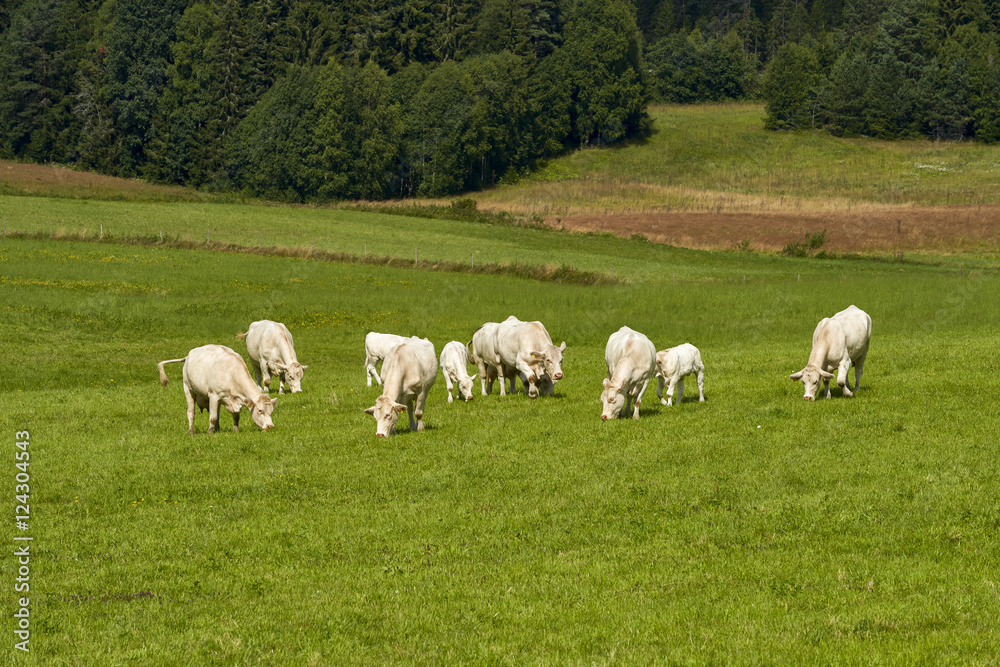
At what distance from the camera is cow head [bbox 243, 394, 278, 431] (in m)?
22.3

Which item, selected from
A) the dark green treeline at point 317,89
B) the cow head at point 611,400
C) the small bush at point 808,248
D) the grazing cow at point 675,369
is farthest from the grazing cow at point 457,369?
the dark green treeline at point 317,89

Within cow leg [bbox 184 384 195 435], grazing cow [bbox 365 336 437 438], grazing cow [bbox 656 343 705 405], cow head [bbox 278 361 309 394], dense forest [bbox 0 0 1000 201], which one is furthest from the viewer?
dense forest [bbox 0 0 1000 201]

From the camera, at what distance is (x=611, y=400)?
914 inches

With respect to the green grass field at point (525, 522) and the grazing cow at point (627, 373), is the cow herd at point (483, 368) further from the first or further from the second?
the green grass field at point (525, 522)

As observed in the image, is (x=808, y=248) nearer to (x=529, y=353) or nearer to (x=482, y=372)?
(x=482, y=372)

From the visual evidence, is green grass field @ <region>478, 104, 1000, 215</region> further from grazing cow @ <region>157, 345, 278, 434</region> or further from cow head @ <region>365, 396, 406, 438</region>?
cow head @ <region>365, 396, 406, 438</region>

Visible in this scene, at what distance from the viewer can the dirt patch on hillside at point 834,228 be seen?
263 ft

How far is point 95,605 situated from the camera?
12.4 m

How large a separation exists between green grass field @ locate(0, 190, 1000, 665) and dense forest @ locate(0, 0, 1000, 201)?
92.0m

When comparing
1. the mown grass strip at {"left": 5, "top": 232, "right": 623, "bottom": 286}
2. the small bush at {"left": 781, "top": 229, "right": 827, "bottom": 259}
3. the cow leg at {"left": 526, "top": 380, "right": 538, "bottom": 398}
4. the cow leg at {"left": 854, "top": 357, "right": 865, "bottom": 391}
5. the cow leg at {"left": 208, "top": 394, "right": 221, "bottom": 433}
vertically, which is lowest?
the small bush at {"left": 781, "top": 229, "right": 827, "bottom": 259}

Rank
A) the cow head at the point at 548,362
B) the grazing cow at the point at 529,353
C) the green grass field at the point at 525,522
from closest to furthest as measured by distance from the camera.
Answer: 1. the green grass field at the point at 525,522
2. the cow head at the point at 548,362
3. the grazing cow at the point at 529,353

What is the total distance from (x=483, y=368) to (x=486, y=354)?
72cm

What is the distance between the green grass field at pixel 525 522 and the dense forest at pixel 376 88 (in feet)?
302

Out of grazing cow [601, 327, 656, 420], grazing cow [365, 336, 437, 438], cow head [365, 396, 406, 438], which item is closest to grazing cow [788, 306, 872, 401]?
grazing cow [601, 327, 656, 420]
